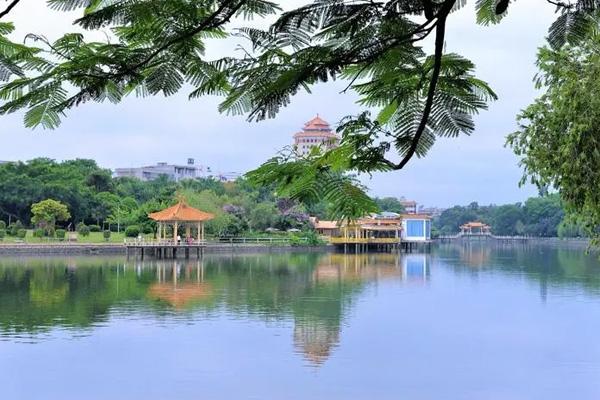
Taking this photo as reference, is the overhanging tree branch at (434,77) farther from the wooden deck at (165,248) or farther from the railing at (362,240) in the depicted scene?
the railing at (362,240)

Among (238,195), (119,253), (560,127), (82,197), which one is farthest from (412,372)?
(238,195)

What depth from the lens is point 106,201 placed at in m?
32.5

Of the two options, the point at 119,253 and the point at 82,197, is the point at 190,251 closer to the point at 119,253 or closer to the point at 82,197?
the point at 119,253

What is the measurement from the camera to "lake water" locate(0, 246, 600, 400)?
7.67 meters

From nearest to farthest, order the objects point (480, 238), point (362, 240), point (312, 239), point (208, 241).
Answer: point (208, 241) → point (312, 239) → point (362, 240) → point (480, 238)

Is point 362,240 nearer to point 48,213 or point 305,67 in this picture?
point 48,213

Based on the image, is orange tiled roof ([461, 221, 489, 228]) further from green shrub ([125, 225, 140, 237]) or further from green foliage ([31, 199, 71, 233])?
green foliage ([31, 199, 71, 233])

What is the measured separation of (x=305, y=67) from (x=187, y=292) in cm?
1476

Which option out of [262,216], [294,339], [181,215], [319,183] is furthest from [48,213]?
[319,183]

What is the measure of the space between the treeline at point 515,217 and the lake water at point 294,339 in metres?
37.4

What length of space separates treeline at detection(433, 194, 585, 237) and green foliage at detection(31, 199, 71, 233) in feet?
107

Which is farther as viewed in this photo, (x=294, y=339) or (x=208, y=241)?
(x=208, y=241)

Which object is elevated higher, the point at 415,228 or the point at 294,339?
the point at 415,228

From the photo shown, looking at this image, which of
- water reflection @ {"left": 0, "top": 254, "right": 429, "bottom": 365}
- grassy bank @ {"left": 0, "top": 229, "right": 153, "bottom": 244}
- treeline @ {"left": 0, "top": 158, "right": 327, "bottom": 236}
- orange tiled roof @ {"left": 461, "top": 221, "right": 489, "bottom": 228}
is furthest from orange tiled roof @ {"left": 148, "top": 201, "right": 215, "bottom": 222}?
orange tiled roof @ {"left": 461, "top": 221, "right": 489, "bottom": 228}
